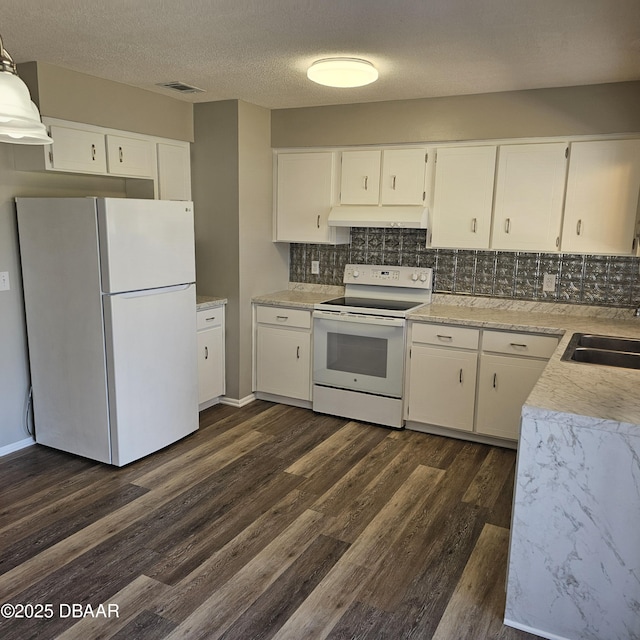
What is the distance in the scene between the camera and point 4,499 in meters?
2.94

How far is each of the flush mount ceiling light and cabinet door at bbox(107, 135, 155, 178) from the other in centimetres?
143

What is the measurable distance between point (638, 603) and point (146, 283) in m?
2.79

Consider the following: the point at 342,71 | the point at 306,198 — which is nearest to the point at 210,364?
the point at 306,198

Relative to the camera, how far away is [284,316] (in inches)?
170

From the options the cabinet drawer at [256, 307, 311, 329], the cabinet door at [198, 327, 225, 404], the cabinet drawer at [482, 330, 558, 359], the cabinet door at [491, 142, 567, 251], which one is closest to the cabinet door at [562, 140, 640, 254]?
the cabinet door at [491, 142, 567, 251]

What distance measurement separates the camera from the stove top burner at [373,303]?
4.00 m

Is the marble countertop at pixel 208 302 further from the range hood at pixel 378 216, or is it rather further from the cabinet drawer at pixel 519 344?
the cabinet drawer at pixel 519 344

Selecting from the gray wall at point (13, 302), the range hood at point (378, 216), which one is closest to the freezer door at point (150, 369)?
the gray wall at point (13, 302)

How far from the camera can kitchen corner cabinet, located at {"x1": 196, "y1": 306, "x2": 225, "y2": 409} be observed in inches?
161

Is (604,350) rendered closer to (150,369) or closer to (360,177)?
(360,177)

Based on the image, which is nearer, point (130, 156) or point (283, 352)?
point (130, 156)

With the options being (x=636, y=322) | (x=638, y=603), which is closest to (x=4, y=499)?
(x=638, y=603)

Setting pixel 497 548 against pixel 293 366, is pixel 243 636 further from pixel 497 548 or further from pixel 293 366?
pixel 293 366

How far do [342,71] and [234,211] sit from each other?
153 centimetres
